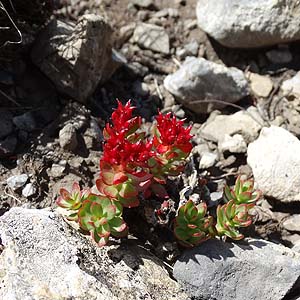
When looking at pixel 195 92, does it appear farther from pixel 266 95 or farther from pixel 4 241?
pixel 4 241

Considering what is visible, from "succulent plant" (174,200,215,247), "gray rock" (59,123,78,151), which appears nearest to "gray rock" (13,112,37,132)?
"gray rock" (59,123,78,151)

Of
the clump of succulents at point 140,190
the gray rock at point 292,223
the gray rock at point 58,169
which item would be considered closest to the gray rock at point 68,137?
the gray rock at point 58,169

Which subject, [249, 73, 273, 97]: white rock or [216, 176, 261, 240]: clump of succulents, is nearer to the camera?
[216, 176, 261, 240]: clump of succulents

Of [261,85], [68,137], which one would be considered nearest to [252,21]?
[261,85]

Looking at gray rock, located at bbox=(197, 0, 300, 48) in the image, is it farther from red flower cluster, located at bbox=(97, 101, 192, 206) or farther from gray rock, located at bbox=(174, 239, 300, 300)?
gray rock, located at bbox=(174, 239, 300, 300)

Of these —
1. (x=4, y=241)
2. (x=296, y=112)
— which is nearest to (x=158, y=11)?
(x=296, y=112)

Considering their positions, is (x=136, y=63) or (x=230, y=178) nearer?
(x=230, y=178)

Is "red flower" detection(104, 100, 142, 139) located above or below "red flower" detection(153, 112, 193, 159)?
above
